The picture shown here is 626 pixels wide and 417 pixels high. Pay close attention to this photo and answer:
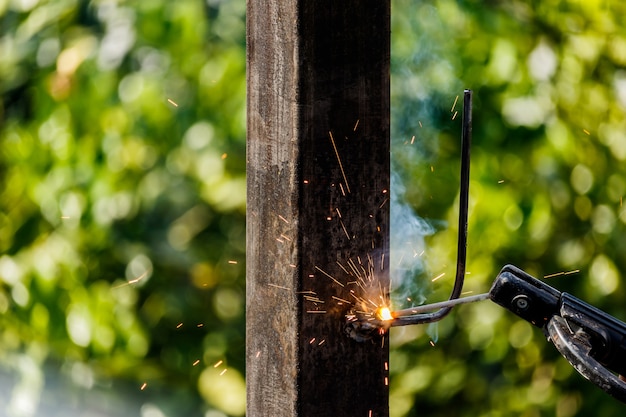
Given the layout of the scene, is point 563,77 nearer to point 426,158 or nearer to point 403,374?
point 426,158

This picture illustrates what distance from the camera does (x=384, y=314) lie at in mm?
1657

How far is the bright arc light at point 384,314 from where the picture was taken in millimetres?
1656

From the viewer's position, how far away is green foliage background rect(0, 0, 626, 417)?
109 inches

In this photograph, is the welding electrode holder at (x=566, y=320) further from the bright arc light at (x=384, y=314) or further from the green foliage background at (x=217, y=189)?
the green foliage background at (x=217, y=189)

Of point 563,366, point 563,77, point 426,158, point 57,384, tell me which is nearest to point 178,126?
point 426,158

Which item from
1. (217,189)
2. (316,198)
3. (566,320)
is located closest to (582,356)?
(566,320)

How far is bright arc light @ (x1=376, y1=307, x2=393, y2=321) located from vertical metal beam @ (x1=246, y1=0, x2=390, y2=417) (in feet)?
0.04

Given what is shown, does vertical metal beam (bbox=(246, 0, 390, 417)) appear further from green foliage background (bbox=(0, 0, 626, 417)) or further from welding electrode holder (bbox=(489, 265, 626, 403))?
green foliage background (bbox=(0, 0, 626, 417))

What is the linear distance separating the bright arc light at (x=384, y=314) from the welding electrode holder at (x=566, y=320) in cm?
18

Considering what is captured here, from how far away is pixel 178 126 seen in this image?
9.08 ft

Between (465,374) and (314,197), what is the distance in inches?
A: 58.9

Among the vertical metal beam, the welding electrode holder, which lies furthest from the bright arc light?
the welding electrode holder

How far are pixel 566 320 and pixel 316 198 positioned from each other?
1.50 ft

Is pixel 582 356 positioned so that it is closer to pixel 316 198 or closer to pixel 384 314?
pixel 384 314
